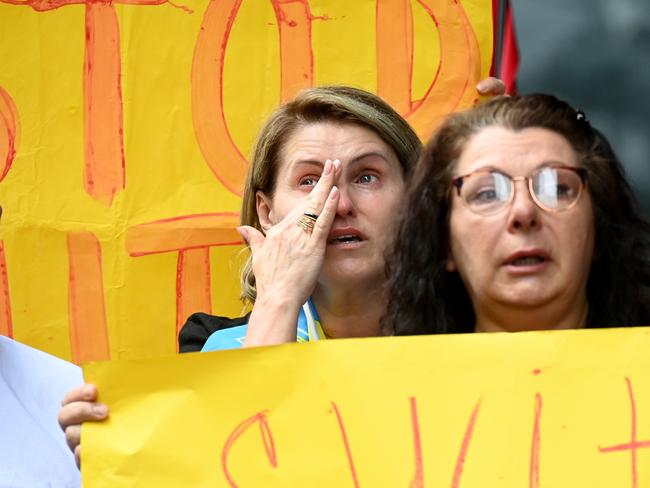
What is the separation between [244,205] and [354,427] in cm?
99

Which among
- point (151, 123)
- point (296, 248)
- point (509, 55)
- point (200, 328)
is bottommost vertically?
point (200, 328)

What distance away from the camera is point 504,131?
6.24 feet

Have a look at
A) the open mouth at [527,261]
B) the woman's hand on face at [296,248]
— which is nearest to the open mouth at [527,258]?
the open mouth at [527,261]

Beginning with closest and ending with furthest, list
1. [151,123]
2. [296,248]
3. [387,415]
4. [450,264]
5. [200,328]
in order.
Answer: [387,415] < [450,264] < [296,248] < [200,328] < [151,123]

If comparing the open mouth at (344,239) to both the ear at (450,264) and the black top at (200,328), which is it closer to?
the black top at (200,328)

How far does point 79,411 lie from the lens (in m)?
1.87

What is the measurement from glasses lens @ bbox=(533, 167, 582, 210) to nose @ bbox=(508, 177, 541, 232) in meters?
0.02

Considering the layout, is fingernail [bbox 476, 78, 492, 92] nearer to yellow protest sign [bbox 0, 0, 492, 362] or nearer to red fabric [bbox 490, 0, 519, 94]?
yellow protest sign [bbox 0, 0, 492, 362]

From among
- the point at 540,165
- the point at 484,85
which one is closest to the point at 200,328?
the point at 484,85

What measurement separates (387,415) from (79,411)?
463mm

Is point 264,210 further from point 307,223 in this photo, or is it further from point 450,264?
point 450,264

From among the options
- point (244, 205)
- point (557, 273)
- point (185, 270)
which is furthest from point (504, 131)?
point (185, 270)

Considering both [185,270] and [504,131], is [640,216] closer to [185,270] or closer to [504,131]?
[504,131]

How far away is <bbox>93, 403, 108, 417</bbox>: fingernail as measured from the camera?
1857mm
